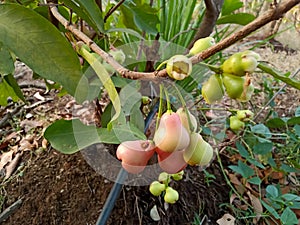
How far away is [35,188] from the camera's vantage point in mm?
756

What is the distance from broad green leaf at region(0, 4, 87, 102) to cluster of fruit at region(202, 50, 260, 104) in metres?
0.16

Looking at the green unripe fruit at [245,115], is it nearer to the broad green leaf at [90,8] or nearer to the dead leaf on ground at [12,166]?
the broad green leaf at [90,8]

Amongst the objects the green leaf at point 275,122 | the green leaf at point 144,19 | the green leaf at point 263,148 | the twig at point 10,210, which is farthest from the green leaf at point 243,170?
the twig at point 10,210

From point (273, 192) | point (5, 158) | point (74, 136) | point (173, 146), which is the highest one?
point (173, 146)

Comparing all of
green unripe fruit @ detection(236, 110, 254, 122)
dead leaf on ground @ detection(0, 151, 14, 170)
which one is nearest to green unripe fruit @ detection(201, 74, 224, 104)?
green unripe fruit @ detection(236, 110, 254, 122)

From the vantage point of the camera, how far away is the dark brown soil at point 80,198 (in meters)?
0.71

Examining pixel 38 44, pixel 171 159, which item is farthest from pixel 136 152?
pixel 38 44

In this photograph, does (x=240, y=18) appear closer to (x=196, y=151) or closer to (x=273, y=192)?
(x=273, y=192)

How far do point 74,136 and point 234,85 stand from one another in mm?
285

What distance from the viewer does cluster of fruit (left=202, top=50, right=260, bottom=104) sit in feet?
0.82

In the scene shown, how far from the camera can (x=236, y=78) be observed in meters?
0.26

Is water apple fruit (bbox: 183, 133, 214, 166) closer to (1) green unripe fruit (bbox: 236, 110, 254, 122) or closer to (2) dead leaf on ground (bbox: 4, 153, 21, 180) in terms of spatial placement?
(1) green unripe fruit (bbox: 236, 110, 254, 122)

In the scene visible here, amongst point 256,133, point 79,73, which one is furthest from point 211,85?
point 256,133

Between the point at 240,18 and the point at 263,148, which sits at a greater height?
the point at 240,18
